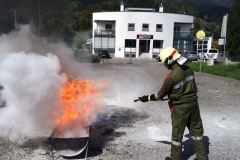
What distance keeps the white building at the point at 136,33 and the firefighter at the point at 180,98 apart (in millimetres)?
38873

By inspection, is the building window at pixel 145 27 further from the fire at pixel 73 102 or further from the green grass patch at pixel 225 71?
the fire at pixel 73 102

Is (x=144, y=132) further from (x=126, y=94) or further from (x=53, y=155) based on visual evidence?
(x=126, y=94)

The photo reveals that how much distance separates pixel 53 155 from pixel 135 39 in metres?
40.5

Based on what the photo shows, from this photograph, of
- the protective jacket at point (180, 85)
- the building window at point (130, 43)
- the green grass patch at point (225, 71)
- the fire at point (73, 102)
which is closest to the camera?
the protective jacket at point (180, 85)

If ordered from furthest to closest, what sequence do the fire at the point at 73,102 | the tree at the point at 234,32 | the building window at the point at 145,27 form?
the building window at the point at 145,27 < the tree at the point at 234,32 < the fire at the point at 73,102

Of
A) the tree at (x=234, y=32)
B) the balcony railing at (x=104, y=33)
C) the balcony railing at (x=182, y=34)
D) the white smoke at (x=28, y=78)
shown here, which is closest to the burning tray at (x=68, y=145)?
the white smoke at (x=28, y=78)

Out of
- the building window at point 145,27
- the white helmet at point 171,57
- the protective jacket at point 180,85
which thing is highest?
the building window at point 145,27

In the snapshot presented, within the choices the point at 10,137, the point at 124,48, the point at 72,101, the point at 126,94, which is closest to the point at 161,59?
the point at 72,101

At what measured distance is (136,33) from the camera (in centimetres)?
4428

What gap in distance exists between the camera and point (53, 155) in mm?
5297

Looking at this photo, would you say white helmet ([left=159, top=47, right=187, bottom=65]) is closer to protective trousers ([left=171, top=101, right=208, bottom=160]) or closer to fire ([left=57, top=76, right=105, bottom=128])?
protective trousers ([left=171, top=101, right=208, bottom=160])

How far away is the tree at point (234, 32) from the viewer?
3588 cm

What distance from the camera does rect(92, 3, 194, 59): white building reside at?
43938 mm

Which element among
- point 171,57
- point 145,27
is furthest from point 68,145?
point 145,27
